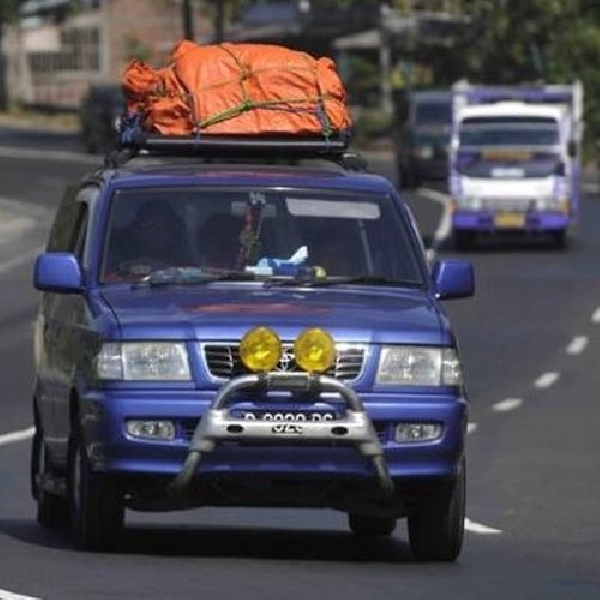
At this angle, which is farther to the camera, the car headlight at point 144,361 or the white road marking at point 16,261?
the white road marking at point 16,261

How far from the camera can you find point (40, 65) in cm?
11088

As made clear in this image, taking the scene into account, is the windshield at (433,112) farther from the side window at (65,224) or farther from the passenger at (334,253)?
the passenger at (334,253)

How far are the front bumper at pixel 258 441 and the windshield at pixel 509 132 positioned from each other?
30963 millimetres

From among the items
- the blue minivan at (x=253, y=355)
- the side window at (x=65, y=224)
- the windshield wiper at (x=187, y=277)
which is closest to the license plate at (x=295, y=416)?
the blue minivan at (x=253, y=355)

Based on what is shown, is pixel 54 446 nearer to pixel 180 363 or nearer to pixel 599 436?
pixel 180 363

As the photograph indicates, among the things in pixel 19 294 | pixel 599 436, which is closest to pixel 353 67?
pixel 19 294

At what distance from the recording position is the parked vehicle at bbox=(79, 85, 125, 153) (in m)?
70.2

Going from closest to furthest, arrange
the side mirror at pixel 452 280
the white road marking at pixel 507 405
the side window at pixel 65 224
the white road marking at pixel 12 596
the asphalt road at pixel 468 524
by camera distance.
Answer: the white road marking at pixel 12 596, the asphalt road at pixel 468 524, the side mirror at pixel 452 280, the side window at pixel 65 224, the white road marking at pixel 507 405

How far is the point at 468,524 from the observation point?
1410 centimetres

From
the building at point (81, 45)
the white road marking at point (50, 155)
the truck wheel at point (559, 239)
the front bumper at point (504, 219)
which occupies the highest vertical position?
the front bumper at point (504, 219)

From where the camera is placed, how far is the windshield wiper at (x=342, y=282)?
38.8 ft

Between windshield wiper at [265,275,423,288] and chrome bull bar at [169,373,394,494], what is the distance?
1009 millimetres

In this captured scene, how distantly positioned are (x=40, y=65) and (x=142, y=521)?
97957 millimetres

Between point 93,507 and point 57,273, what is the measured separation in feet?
3.40
